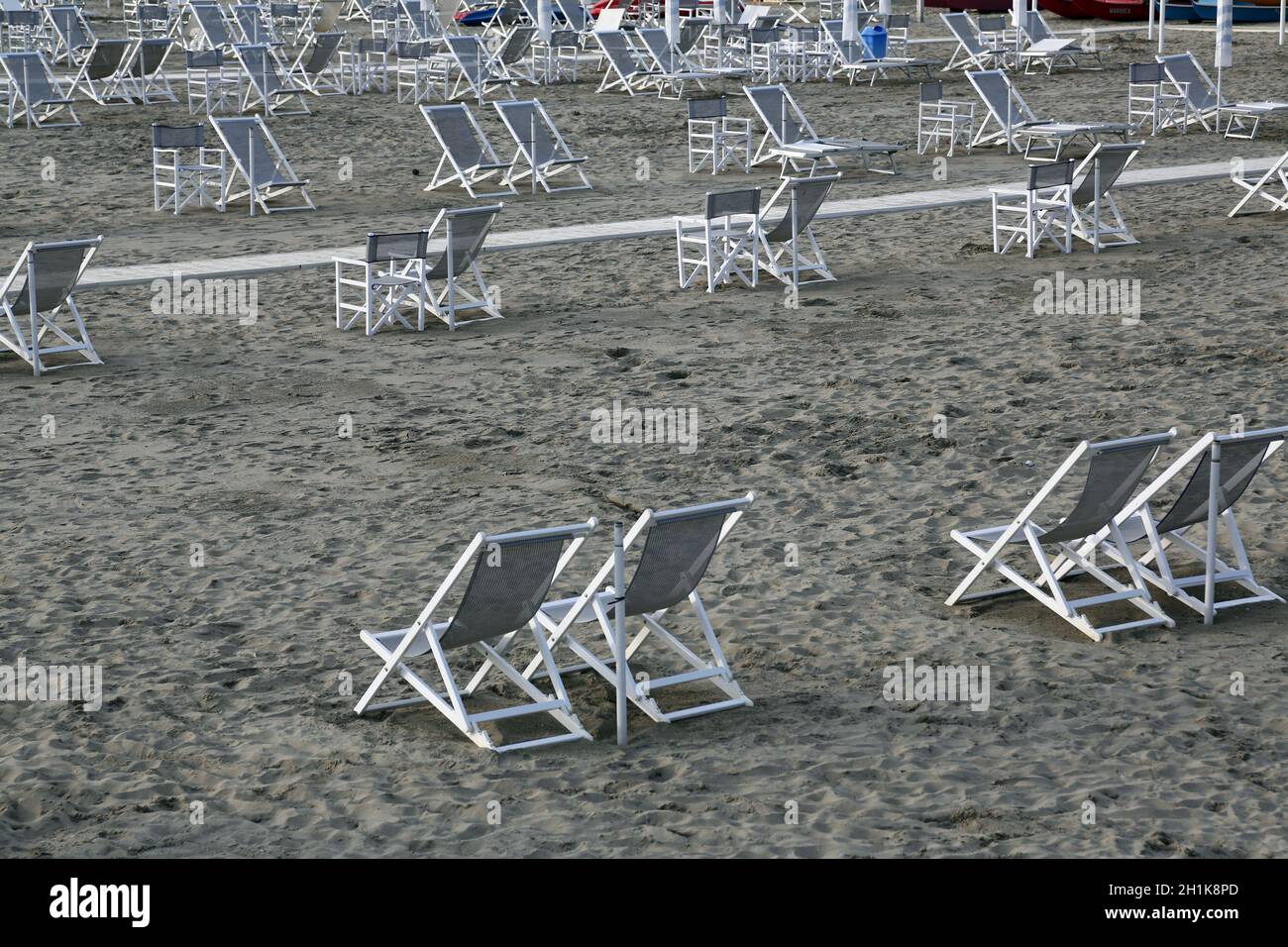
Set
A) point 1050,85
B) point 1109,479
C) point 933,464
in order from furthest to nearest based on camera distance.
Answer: point 1050,85, point 933,464, point 1109,479

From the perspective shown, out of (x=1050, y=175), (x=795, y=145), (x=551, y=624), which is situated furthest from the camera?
(x=795, y=145)

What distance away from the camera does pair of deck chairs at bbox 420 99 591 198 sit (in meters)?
15.3

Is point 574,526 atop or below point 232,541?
atop

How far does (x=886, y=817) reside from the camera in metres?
4.79

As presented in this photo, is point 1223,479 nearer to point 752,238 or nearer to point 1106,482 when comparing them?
point 1106,482

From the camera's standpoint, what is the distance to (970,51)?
24547 millimetres

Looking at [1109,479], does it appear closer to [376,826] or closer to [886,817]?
→ [886,817]

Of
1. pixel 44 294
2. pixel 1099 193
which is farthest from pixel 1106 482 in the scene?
pixel 1099 193

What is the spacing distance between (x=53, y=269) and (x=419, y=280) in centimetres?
215

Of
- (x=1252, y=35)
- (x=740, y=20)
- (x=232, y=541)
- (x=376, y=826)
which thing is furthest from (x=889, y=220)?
(x=1252, y=35)

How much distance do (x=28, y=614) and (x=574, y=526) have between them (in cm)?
224

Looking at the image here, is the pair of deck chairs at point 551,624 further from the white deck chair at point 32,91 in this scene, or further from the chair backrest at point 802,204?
the white deck chair at point 32,91

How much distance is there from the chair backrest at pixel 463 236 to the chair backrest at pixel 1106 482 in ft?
17.5

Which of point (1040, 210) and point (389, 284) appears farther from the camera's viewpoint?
point (1040, 210)
